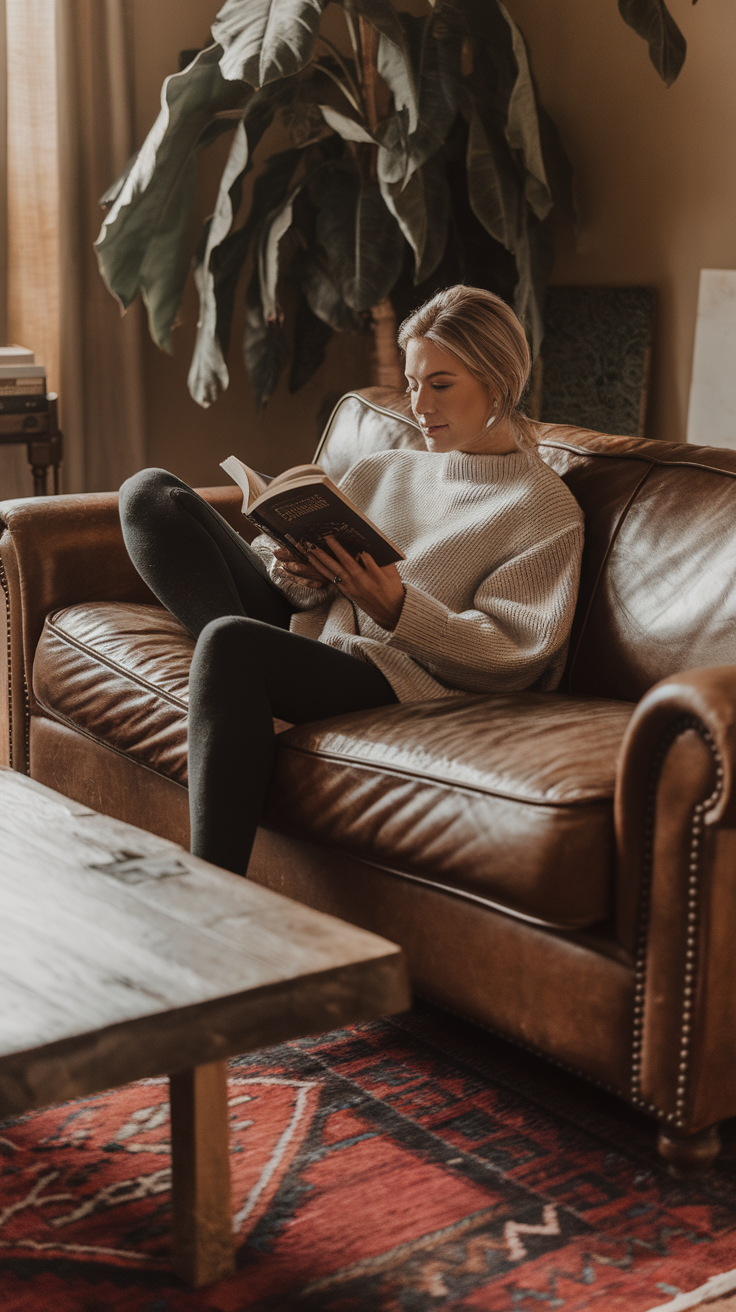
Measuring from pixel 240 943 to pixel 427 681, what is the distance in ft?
2.77

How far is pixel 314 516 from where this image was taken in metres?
1.78

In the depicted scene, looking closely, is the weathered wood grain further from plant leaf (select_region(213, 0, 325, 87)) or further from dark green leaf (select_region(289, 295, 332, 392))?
dark green leaf (select_region(289, 295, 332, 392))

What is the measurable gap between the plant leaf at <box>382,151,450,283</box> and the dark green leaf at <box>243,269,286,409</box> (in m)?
0.46

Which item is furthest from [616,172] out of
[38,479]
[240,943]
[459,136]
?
[240,943]

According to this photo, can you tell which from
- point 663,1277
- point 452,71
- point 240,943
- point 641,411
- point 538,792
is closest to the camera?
point 240,943

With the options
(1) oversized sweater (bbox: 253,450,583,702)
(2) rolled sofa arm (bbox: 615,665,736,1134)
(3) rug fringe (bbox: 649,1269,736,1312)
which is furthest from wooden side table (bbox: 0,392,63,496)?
(3) rug fringe (bbox: 649,1269,736,1312)

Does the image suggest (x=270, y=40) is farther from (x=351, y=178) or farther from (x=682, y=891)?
(x=682, y=891)

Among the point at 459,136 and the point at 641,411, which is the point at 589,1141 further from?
the point at 459,136

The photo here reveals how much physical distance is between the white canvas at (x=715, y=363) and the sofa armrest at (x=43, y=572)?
1.59 metres

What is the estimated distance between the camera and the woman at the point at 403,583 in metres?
1.71

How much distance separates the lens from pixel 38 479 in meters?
3.28

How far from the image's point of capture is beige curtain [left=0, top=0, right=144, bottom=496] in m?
3.45

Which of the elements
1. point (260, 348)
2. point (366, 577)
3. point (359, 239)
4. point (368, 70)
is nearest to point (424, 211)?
point (359, 239)

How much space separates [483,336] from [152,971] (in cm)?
122
